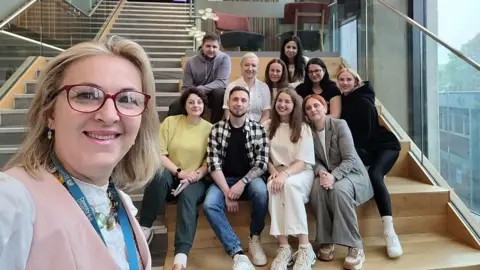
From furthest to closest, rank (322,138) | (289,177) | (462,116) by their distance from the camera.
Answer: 1. (462,116)
2. (322,138)
3. (289,177)

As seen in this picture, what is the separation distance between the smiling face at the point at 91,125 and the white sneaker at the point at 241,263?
1.49 m

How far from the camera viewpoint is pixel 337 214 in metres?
2.16

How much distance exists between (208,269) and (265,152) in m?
0.82

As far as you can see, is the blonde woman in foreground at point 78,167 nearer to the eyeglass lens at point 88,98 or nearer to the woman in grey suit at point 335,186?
the eyeglass lens at point 88,98

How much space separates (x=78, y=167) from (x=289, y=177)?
1.78 m

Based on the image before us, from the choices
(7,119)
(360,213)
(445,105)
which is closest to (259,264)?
(360,213)

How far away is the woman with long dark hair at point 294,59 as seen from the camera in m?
3.53

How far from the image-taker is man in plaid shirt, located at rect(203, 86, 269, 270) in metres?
2.12

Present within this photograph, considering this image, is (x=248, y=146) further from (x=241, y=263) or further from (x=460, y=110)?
(x=460, y=110)

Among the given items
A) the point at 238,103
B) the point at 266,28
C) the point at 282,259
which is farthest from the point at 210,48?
the point at 266,28

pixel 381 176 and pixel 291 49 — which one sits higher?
pixel 291 49

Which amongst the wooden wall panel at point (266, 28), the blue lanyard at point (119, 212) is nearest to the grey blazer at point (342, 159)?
the blue lanyard at point (119, 212)

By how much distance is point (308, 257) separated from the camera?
6.77 feet

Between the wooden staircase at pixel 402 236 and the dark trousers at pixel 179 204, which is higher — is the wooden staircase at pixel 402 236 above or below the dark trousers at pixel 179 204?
below
